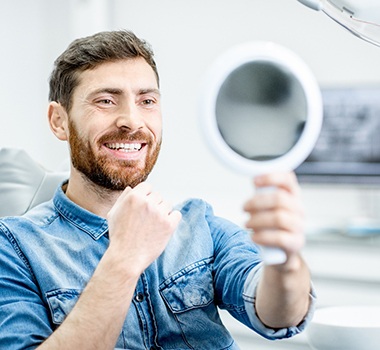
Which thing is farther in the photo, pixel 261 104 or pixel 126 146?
pixel 126 146

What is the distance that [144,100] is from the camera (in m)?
1.48

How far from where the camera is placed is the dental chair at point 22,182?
1.68 meters

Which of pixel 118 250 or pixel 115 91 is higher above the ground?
pixel 115 91

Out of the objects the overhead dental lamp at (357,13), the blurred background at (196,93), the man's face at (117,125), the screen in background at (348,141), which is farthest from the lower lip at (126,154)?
the screen in background at (348,141)

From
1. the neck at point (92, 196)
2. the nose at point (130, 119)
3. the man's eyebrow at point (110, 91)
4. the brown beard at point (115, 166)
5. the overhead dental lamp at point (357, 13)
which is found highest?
the overhead dental lamp at point (357, 13)

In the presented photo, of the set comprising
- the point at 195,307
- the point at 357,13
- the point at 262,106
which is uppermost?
the point at 357,13

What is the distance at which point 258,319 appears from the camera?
1.13 meters

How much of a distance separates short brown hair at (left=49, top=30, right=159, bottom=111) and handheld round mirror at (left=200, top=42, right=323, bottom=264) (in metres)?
0.72

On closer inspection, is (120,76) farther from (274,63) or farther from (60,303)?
(274,63)

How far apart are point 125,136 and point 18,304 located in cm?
40

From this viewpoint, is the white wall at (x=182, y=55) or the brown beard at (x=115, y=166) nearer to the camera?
the brown beard at (x=115, y=166)

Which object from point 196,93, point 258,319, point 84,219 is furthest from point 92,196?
point 196,93

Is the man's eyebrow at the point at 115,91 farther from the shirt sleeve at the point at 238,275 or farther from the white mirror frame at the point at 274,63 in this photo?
the white mirror frame at the point at 274,63

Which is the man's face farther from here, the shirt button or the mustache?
the shirt button
